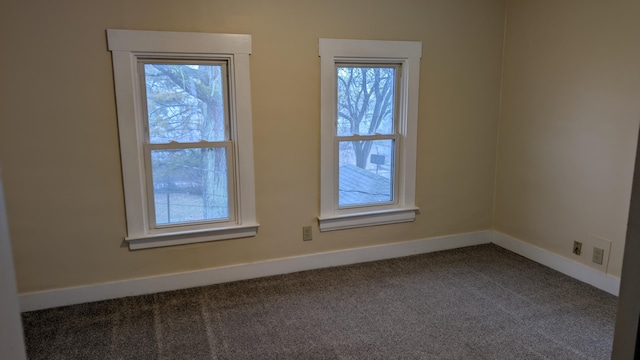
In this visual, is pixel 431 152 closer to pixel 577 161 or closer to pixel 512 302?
pixel 577 161

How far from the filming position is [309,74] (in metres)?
3.23

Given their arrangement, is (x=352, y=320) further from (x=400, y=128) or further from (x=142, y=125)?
(x=142, y=125)

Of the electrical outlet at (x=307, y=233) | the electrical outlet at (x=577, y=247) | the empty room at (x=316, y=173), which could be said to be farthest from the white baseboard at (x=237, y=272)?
the electrical outlet at (x=577, y=247)

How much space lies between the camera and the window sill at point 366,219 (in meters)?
3.50

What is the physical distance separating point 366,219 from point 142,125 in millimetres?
1874

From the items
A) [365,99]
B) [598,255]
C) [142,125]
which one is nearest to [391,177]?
[365,99]

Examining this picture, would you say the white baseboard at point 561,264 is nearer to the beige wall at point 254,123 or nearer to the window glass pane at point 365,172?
the beige wall at point 254,123

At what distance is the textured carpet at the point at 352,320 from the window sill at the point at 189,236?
0.36m

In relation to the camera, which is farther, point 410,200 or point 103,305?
→ point 410,200

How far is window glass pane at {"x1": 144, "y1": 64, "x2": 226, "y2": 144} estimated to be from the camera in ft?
9.72

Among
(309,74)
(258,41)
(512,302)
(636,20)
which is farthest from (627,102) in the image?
(258,41)

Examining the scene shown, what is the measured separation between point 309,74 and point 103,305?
7.11 ft

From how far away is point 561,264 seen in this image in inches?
135

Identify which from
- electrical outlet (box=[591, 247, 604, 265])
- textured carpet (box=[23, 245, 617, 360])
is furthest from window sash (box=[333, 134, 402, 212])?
electrical outlet (box=[591, 247, 604, 265])
